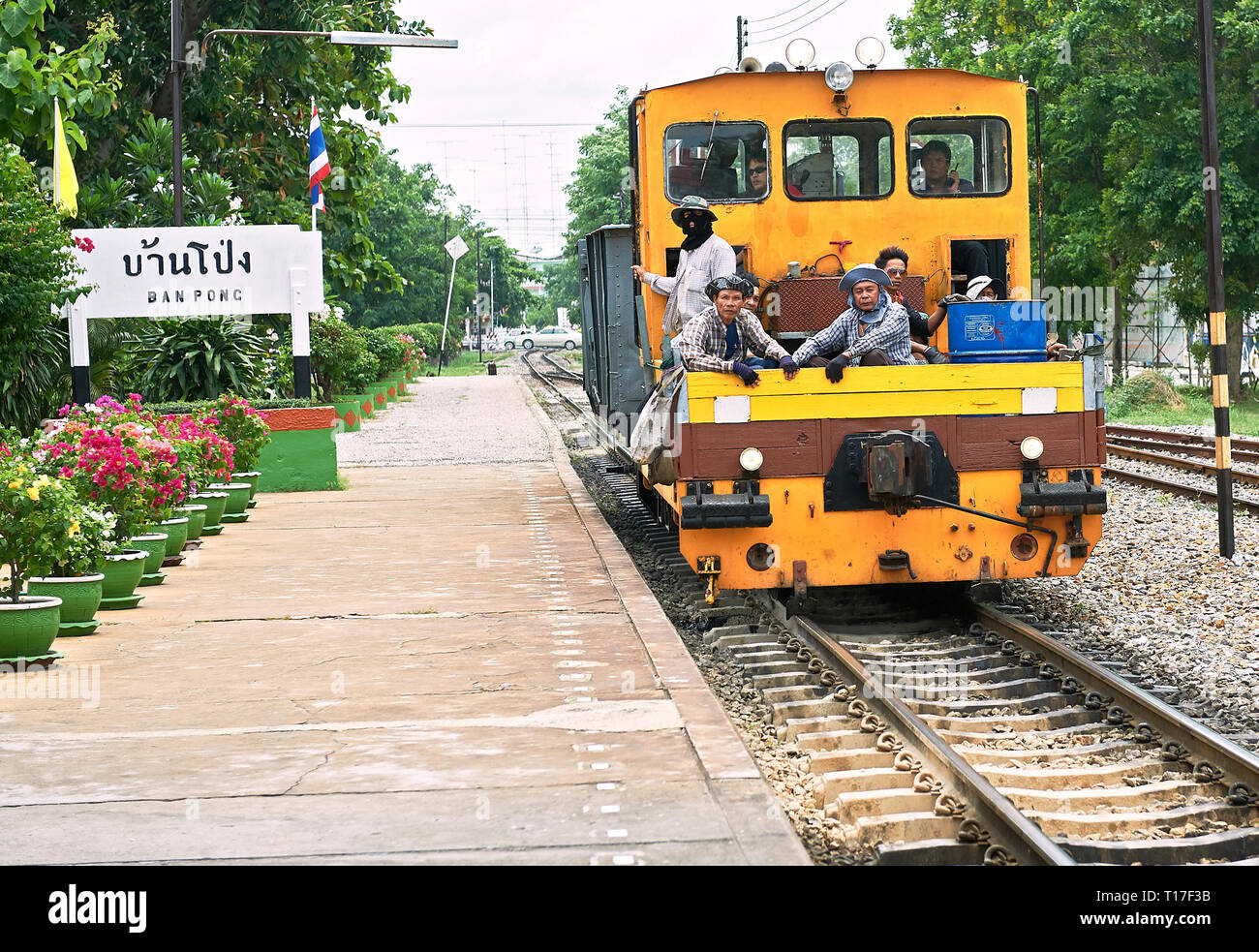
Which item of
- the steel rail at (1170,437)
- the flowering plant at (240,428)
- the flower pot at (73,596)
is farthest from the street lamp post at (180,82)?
the steel rail at (1170,437)

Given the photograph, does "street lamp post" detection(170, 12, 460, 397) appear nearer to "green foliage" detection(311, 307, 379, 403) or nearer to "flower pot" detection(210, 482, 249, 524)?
"flower pot" detection(210, 482, 249, 524)

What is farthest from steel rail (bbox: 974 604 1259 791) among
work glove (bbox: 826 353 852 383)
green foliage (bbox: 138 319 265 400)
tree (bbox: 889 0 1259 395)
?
tree (bbox: 889 0 1259 395)

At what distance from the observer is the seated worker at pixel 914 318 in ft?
31.1

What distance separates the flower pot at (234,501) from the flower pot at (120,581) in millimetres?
4471

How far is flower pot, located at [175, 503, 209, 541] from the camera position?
12.9 meters

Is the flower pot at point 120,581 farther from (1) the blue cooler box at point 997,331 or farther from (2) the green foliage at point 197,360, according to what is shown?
(2) the green foliage at point 197,360

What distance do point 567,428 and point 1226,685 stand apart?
73.6ft

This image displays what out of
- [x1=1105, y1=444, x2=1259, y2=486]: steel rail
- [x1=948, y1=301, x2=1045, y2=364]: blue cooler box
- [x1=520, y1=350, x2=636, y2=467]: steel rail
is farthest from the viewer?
[x1=1105, y1=444, x2=1259, y2=486]: steel rail

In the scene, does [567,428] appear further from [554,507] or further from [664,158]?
[664,158]

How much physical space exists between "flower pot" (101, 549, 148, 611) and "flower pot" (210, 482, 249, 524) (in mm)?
4471

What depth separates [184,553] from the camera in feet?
41.3

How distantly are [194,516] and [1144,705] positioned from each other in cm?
860

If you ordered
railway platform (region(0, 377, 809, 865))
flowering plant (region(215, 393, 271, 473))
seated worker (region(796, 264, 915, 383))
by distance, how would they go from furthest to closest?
flowering plant (region(215, 393, 271, 473)) < seated worker (region(796, 264, 915, 383)) < railway platform (region(0, 377, 809, 865))
